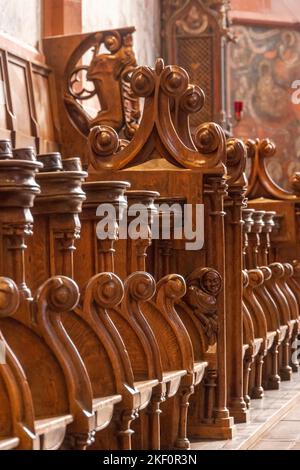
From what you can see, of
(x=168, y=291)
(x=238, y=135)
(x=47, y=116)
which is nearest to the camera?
(x=168, y=291)

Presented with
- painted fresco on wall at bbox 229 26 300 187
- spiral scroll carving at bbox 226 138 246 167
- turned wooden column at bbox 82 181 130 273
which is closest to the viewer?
turned wooden column at bbox 82 181 130 273

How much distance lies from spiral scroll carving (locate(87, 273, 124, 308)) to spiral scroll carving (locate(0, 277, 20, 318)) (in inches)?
25.0

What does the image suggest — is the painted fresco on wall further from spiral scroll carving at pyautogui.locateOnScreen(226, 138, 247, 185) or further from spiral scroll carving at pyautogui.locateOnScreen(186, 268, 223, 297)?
spiral scroll carving at pyautogui.locateOnScreen(186, 268, 223, 297)

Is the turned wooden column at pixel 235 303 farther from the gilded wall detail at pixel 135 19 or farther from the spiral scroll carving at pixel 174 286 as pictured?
the gilded wall detail at pixel 135 19

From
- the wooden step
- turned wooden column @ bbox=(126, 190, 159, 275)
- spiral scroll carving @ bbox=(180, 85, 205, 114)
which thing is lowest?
the wooden step

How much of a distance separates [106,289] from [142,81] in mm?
1724

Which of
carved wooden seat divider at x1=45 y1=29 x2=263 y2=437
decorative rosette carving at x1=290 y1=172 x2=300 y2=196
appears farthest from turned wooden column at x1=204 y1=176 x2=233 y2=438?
decorative rosette carving at x1=290 y1=172 x2=300 y2=196

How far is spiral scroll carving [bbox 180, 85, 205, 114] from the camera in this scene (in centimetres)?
509

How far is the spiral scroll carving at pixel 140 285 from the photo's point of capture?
390 cm

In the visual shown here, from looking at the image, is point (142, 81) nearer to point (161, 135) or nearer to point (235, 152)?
point (161, 135)

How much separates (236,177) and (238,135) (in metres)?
8.88

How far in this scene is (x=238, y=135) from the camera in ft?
46.8

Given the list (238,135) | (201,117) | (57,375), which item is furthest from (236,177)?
(238,135)

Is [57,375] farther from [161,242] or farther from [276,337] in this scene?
[276,337]
